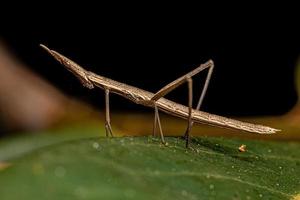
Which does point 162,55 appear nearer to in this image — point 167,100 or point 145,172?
point 167,100

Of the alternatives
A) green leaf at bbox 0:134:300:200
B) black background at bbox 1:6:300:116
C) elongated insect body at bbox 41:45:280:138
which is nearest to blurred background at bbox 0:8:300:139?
black background at bbox 1:6:300:116

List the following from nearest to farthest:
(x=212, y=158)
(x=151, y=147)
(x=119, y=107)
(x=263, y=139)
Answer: (x=151, y=147) < (x=212, y=158) < (x=263, y=139) < (x=119, y=107)

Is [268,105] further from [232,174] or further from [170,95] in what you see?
[232,174]

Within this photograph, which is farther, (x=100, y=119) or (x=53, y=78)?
(x=53, y=78)

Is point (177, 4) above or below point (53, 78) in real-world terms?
above

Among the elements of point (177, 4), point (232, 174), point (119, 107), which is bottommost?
point (232, 174)

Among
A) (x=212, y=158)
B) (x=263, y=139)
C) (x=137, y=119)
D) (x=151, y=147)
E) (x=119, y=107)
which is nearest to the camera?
(x=151, y=147)

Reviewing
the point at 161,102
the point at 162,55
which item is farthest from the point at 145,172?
the point at 162,55

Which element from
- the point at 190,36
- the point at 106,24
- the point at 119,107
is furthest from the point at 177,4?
the point at 119,107
